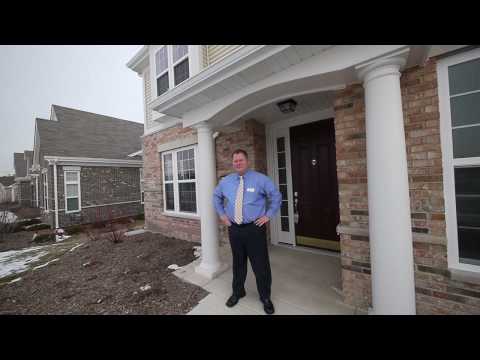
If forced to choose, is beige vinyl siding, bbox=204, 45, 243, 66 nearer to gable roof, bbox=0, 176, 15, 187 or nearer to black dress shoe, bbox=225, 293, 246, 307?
black dress shoe, bbox=225, 293, 246, 307

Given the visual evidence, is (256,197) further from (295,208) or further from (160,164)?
(160,164)

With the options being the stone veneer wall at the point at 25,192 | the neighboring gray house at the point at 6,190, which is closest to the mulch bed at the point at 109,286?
the stone veneer wall at the point at 25,192

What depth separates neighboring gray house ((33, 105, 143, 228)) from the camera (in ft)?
29.5

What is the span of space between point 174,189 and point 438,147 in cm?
548

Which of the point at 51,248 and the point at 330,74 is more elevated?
the point at 330,74

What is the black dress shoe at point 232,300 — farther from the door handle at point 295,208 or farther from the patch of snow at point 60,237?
the patch of snow at point 60,237

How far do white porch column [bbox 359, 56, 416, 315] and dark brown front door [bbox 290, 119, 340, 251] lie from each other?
1.82 meters

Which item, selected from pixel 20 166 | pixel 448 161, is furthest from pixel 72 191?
pixel 20 166

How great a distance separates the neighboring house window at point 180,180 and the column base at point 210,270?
84.9 inches

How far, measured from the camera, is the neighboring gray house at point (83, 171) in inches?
353

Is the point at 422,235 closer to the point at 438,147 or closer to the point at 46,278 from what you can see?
the point at 438,147
